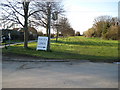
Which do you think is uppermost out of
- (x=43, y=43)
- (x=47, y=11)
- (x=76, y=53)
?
(x=47, y=11)

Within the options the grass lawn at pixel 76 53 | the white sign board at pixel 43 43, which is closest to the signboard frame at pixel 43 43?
the white sign board at pixel 43 43

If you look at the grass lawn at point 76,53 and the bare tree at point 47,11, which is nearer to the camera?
the grass lawn at point 76,53

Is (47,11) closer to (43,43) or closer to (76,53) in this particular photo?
(43,43)

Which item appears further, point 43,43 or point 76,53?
point 43,43

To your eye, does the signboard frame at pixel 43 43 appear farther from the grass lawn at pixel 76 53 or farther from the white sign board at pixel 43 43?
the grass lawn at pixel 76 53

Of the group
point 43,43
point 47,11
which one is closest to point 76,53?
point 43,43

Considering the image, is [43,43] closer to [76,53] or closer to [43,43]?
[43,43]

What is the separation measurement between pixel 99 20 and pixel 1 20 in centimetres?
5349

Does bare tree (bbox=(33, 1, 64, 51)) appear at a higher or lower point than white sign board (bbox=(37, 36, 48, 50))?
higher

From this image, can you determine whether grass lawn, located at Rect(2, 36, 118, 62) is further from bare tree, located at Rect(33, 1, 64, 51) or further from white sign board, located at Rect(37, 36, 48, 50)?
bare tree, located at Rect(33, 1, 64, 51)

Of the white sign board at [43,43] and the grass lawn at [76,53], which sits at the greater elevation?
the white sign board at [43,43]

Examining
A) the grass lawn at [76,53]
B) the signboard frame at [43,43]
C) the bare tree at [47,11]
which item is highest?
the bare tree at [47,11]

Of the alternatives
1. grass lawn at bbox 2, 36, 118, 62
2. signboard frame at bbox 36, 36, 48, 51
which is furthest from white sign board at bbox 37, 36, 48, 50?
grass lawn at bbox 2, 36, 118, 62

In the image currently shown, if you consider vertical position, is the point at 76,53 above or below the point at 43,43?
below
